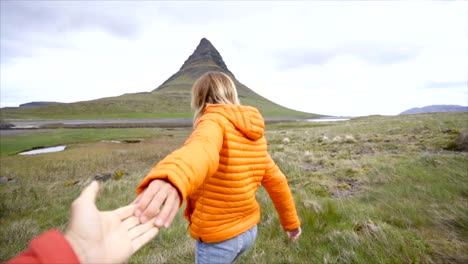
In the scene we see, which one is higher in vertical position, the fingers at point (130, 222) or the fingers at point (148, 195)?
the fingers at point (148, 195)

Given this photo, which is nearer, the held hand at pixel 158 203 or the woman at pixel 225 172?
the held hand at pixel 158 203

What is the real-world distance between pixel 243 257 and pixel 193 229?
172 cm

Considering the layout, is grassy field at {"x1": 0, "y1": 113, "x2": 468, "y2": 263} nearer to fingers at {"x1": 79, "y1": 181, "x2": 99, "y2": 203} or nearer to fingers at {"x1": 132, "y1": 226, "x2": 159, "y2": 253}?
fingers at {"x1": 132, "y1": 226, "x2": 159, "y2": 253}

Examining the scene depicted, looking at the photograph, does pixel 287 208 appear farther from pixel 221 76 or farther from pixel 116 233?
pixel 116 233

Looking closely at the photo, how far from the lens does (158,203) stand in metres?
1.11

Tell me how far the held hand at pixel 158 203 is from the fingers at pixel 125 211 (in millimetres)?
29

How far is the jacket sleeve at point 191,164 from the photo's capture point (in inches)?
45.5

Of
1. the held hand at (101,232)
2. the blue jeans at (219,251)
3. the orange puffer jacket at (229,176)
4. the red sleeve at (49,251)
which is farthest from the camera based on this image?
the blue jeans at (219,251)

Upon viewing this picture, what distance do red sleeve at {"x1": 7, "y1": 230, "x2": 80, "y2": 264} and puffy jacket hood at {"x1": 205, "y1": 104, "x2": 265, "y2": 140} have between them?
47.6 inches

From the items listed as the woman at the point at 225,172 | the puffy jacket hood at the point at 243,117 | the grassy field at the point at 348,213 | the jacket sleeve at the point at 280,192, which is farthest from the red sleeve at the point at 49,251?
the grassy field at the point at 348,213

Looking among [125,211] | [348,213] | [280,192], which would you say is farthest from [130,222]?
[348,213]

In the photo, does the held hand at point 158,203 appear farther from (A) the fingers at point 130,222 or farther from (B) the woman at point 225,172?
(B) the woman at point 225,172

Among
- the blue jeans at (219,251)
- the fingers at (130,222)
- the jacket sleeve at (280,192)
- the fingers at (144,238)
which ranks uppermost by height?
the fingers at (130,222)

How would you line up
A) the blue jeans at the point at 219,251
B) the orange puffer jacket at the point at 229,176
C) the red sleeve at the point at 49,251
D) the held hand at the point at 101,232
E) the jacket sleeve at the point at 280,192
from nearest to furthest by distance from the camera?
the red sleeve at the point at 49,251, the held hand at the point at 101,232, the orange puffer jacket at the point at 229,176, the blue jeans at the point at 219,251, the jacket sleeve at the point at 280,192
